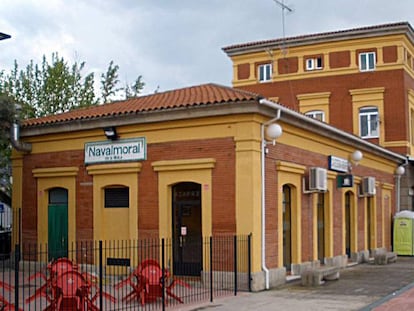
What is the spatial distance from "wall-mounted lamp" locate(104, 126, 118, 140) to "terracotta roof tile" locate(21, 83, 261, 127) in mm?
357

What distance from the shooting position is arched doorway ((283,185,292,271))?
18.0 metres

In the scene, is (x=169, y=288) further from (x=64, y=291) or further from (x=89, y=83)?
(x=89, y=83)

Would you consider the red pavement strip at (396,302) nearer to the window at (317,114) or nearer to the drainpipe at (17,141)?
the drainpipe at (17,141)

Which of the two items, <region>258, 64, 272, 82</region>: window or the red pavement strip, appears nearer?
the red pavement strip

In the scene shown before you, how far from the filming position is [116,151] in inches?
707

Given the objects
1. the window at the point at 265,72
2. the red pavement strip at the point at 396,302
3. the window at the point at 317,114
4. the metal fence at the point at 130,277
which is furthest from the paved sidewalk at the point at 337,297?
the window at the point at 265,72

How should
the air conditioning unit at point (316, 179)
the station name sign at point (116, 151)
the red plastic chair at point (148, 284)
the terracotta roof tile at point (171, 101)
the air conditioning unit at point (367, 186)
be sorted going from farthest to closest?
the air conditioning unit at point (367, 186) < the air conditioning unit at point (316, 179) < the station name sign at point (116, 151) < the terracotta roof tile at point (171, 101) < the red plastic chair at point (148, 284)

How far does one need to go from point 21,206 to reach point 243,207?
26.5ft

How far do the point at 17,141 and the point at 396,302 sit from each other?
39.3 ft

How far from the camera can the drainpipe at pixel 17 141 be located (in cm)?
1980

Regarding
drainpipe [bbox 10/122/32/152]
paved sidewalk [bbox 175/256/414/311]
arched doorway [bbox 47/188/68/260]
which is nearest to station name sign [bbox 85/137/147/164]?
arched doorway [bbox 47/188/68/260]

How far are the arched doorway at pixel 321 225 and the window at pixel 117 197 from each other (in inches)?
244

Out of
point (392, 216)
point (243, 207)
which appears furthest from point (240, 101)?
point (392, 216)

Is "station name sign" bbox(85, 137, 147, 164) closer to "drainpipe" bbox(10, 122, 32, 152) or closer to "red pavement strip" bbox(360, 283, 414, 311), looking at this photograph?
"drainpipe" bbox(10, 122, 32, 152)
